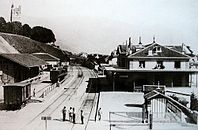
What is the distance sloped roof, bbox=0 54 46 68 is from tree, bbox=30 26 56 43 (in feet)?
0.51

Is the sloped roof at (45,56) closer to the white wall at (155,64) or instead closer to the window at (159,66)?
the white wall at (155,64)

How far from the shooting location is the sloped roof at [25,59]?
2.89 m

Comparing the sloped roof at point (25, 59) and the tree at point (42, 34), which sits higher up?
the tree at point (42, 34)

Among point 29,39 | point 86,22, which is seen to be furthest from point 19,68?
point 86,22

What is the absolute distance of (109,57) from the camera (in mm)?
2926

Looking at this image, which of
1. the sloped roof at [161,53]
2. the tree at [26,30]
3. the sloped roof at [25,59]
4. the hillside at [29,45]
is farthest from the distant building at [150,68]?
the tree at [26,30]

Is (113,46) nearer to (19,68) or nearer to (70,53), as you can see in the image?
(70,53)

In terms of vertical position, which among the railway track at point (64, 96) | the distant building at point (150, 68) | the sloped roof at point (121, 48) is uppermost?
the sloped roof at point (121, 48)

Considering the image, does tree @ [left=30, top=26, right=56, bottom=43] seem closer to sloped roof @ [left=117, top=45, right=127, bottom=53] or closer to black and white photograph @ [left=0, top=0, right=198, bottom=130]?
black and white photograph @ [left=0, top=0, right=198, bottom=130]

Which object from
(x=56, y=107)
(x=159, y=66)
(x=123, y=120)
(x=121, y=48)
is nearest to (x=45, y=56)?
(x=56, y=107)

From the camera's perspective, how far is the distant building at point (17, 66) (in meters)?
2.89

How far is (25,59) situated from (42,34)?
0.77ft

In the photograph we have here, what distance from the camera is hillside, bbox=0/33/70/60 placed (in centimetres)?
293

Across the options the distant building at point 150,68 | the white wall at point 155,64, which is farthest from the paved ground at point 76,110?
the white wall at point 155,64
